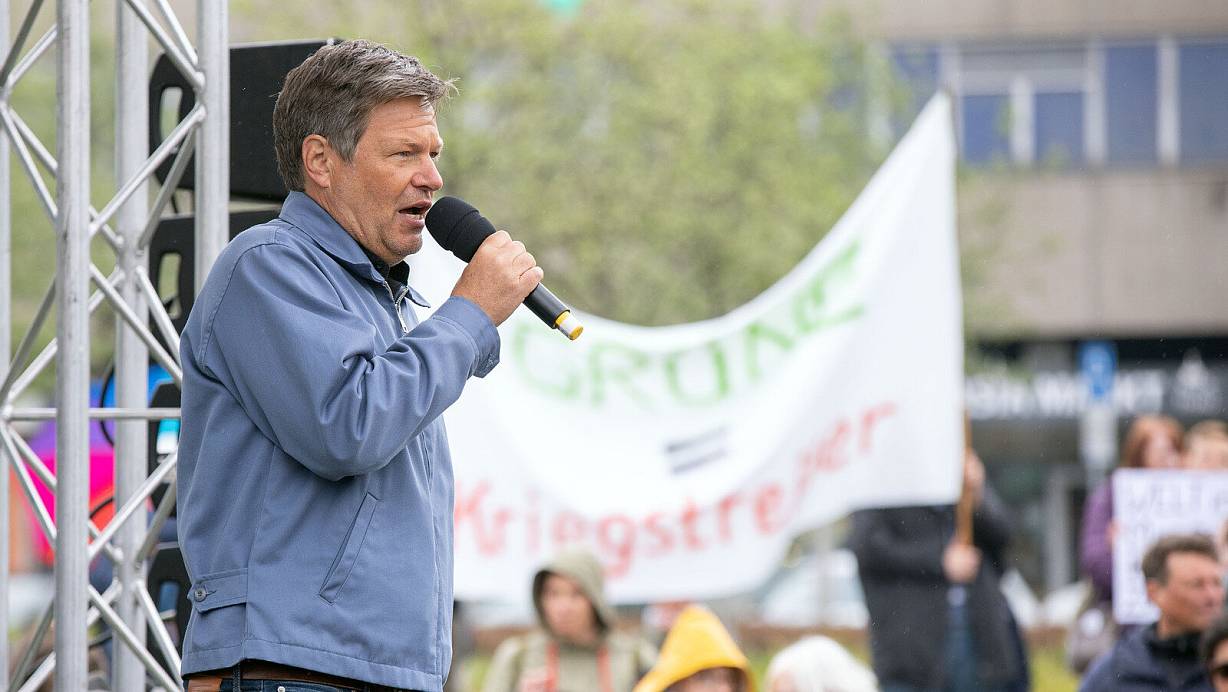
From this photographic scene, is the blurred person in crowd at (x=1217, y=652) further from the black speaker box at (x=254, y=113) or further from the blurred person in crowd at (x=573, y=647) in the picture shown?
the black speaker box at (x=254, y=113)

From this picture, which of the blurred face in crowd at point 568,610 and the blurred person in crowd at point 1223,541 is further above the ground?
the blurred person in crowd at point 1223,541

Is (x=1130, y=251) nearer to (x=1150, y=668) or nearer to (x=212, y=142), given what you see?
(x=1150, y=668)

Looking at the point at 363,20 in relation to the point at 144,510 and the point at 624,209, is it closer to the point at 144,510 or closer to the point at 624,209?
the point at 624,209

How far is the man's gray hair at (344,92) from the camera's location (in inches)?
108

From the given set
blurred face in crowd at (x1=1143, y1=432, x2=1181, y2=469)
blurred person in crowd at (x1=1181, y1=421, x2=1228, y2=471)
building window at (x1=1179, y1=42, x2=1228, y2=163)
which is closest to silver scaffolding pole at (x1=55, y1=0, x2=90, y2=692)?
blurred face in crowd at (x1=1143, y1=432, x2=1181, y2=469)

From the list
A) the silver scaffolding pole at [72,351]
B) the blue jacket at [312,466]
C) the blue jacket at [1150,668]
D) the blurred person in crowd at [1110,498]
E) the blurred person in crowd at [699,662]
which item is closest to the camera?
the blue jacket at [312,466]

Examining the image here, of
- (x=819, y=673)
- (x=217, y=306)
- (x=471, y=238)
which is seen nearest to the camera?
(x=217, y=306)

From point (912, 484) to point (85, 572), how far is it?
392cm

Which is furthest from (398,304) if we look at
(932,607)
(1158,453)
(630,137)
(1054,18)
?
(1054,18)

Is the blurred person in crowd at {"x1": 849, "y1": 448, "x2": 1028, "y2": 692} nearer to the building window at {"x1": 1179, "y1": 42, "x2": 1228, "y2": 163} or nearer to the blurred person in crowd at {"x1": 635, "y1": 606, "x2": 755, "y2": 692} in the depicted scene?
the blurred person in crowd at {"x1": 635, "y1": 606, "x2": 755, "y2": 692}

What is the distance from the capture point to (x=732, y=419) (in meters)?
7.30

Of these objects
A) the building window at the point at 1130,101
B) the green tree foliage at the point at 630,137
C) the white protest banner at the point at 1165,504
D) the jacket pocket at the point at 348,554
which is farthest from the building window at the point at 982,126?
the jacket pocket at the point at 348,554

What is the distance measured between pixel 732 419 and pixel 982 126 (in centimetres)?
1835

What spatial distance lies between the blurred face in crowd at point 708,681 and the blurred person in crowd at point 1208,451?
3157 millimetres
